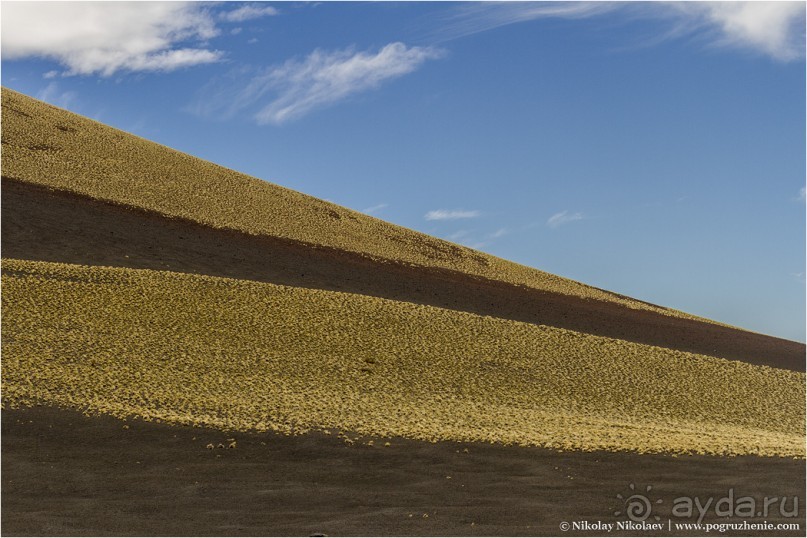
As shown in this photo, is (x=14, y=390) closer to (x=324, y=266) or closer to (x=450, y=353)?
(x=450, y=353)

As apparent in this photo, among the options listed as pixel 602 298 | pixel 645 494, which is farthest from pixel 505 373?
pixel 602 298

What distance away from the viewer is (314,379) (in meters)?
30.2

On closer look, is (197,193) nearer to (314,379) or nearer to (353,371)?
(353,371)

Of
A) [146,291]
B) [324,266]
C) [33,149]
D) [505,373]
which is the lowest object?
[505,373]

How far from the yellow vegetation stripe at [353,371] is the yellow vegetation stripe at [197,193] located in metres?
13.5

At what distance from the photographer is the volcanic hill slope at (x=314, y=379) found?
19.7 m

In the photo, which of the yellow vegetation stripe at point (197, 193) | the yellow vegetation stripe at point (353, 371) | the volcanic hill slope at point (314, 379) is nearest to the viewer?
the volcanic hill slope at point (314, 379)

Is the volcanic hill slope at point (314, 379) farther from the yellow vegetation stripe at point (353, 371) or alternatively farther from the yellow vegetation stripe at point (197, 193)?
the yellow vegetation stripe at point (197, 193)

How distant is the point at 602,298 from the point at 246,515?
144 feet

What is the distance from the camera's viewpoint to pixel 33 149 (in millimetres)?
55219

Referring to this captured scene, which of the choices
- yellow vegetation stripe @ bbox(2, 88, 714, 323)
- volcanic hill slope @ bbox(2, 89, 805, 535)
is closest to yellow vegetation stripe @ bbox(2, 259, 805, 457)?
volcanic hill slope @ bbox(2, 89, 805, 535)

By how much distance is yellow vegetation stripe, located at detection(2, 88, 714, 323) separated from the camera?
51.4 meters

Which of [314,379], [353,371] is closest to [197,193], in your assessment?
[353,371]

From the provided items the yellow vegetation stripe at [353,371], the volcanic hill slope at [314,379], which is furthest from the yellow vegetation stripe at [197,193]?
the yellow vegetation stripe at [353,371]
